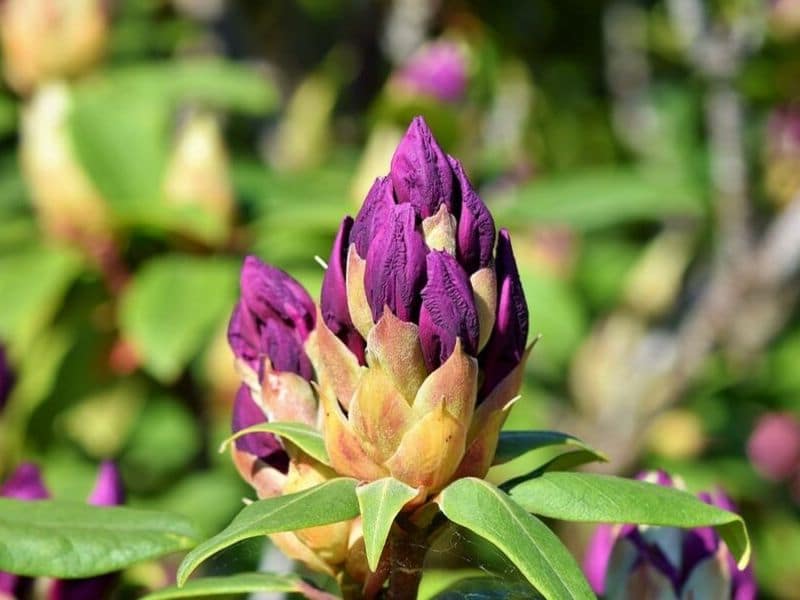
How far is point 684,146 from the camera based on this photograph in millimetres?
3637

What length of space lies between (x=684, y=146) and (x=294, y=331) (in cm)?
284

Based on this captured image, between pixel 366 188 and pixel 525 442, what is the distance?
4.79 feet

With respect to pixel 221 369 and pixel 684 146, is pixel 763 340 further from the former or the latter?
pixel 221 369

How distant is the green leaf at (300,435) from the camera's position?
34.8 inches

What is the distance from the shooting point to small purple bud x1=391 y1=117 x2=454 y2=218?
852 mm

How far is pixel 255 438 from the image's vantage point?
37.7 inches

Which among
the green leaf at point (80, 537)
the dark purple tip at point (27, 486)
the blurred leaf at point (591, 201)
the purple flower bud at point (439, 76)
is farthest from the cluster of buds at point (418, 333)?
the purple flower bud at point (439, 76)

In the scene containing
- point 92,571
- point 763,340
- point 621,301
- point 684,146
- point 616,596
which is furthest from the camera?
point 684,146

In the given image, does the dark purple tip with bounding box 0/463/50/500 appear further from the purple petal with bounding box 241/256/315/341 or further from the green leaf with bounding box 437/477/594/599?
the green leaf with bounding box 437/477/594/599

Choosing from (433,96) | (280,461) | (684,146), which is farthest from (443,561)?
(684,146)

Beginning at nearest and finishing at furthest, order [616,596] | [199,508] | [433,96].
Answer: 1. [616,596]
2. [199,508]
3. [433,96]

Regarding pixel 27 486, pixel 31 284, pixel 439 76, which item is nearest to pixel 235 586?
pixel 27 486

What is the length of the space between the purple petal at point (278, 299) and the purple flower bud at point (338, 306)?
3.2 inches

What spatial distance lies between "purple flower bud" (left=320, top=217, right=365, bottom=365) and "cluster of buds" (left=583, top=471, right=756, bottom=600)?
32 centimetres
